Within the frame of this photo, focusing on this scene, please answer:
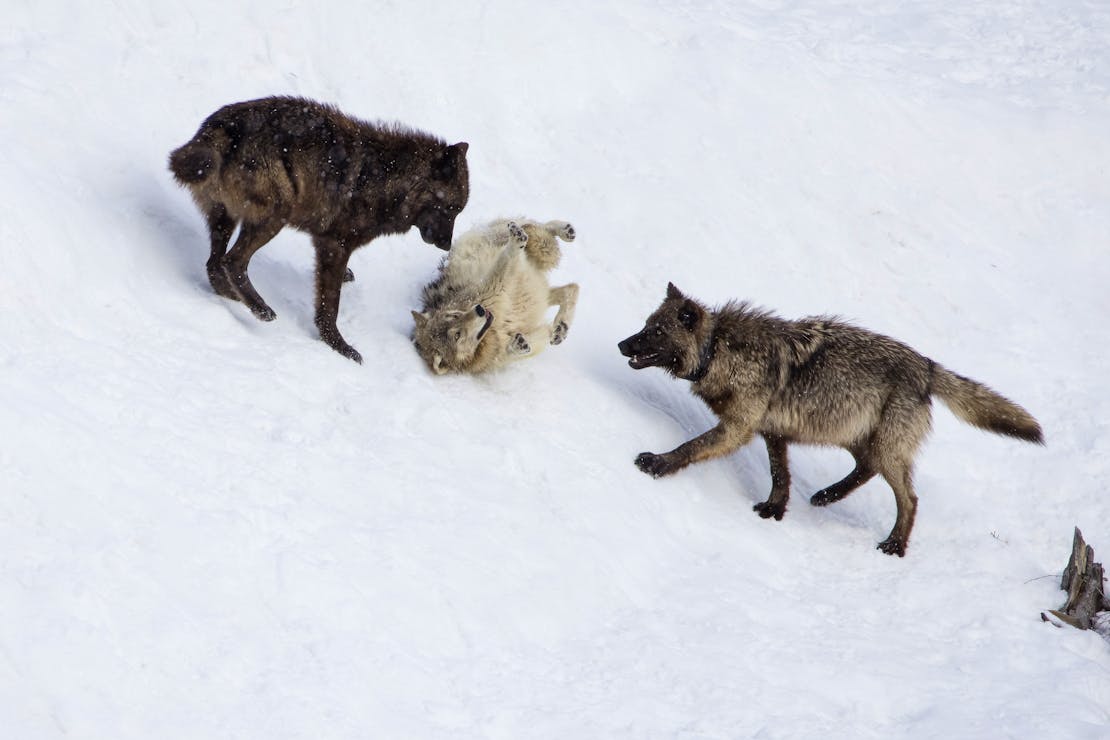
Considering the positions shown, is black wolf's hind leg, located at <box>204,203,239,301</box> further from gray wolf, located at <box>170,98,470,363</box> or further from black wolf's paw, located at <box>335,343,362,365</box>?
black wolf's paw, located at <box>335,343,362,365</box>

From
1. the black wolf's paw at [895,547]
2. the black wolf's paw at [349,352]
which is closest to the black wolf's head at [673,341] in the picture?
the black wolf's paw at [895,547]

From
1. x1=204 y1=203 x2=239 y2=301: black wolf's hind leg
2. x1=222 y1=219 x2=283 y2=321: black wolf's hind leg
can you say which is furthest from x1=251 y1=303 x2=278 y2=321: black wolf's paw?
x1=204 y1=203 x2=239 y2=301: black wolf's hind leg

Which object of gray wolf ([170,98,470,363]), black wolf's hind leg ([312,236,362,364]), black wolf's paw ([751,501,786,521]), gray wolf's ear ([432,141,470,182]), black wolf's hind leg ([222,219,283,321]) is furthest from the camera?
black wolf's paw ([751,501,786,521])

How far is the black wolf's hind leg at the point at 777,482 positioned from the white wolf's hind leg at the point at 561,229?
2.43 metres

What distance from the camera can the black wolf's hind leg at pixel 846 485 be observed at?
8828mm

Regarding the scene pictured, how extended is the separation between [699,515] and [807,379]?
1.55m

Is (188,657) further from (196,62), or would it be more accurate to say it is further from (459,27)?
(459,27)

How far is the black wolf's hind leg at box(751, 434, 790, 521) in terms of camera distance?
867 cm

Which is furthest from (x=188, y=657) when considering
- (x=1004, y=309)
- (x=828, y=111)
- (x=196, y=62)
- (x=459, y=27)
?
(x=828, y=111)

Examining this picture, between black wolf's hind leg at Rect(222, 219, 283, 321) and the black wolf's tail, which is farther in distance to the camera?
the black wolf's tail

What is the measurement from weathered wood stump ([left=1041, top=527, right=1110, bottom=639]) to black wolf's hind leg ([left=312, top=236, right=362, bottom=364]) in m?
5.54

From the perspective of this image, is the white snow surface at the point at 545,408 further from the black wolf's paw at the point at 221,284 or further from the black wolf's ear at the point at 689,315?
the black wolf's ear at the point at 689,315

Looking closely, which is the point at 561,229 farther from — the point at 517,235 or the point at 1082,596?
the point at 1082,596

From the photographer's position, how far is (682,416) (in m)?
9.55
